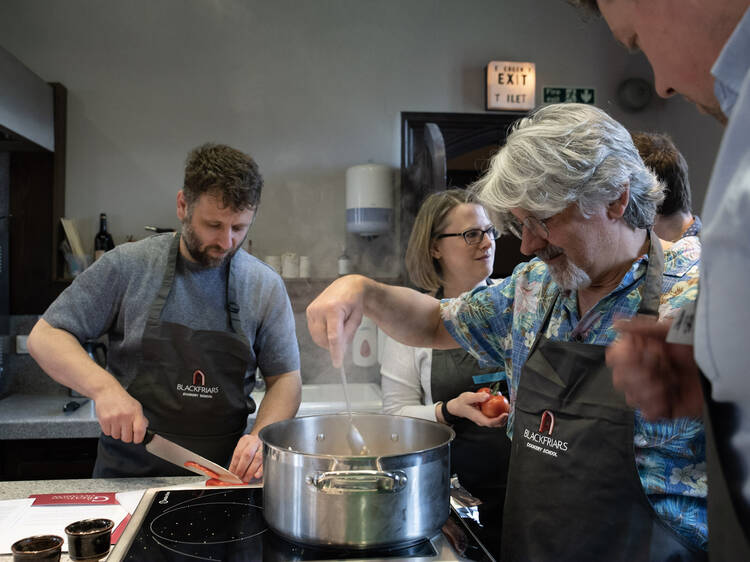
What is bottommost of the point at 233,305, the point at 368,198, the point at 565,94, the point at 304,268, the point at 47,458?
the point at 47,458

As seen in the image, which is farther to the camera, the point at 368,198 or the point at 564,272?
the point at 368,198

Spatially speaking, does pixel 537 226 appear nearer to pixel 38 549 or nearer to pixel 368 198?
pixel 38 549

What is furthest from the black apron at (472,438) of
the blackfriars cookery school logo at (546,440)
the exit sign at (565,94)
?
the exit sign at (565,94)

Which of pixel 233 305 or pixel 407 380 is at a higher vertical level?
pixel 233 305

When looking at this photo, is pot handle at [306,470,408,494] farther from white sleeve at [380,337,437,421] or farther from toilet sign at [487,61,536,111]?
toilet sign at [487,61,536,111]

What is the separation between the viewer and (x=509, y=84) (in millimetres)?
3906

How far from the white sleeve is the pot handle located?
133cm

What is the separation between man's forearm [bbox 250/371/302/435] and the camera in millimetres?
2012

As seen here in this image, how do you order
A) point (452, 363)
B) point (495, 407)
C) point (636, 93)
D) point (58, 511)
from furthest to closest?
point (636, 93), point (452, 363), point (495, 407), point (58, 511)

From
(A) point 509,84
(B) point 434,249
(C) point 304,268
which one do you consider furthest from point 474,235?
(A) point 509,84

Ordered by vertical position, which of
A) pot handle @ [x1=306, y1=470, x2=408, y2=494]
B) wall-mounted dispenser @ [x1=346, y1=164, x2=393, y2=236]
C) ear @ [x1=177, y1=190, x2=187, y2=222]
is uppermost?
wall-mounted dispenser @ [x1=346, y1=164, x2=393, y2=236]

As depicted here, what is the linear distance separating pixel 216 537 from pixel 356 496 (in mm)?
300

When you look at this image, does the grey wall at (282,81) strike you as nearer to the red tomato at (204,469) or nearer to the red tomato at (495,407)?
the red tomato at (495,407)

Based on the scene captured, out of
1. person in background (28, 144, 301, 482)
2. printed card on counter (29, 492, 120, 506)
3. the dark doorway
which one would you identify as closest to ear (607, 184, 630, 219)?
person in background (28, 144, 301, 482)
